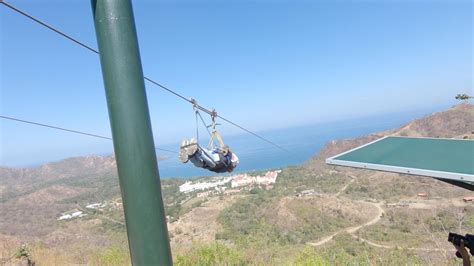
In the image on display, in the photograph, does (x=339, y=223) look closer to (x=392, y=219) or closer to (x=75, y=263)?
(x=392, y=219)

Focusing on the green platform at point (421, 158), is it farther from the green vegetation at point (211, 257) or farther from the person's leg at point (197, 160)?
the green vegetation at point (211, 257)

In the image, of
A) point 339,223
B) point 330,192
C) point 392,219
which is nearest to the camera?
point 392,219

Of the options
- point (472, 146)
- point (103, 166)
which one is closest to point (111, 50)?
point (472, 146)

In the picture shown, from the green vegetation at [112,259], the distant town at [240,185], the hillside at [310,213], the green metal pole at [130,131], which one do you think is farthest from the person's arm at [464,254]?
the distant town at [240,185]

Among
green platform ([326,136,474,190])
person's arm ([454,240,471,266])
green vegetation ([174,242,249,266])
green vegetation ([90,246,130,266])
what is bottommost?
green vegetation ([174,242,249,266])

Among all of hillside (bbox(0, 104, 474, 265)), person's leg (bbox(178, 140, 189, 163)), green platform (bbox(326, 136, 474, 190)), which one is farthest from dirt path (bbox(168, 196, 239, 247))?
green platform (bbox(326, 136, 474, 190))

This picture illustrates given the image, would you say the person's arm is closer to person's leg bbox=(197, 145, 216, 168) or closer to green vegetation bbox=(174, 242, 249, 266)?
person's leg bbox=(197, 145, 216, 168)

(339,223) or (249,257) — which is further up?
(249,257)
